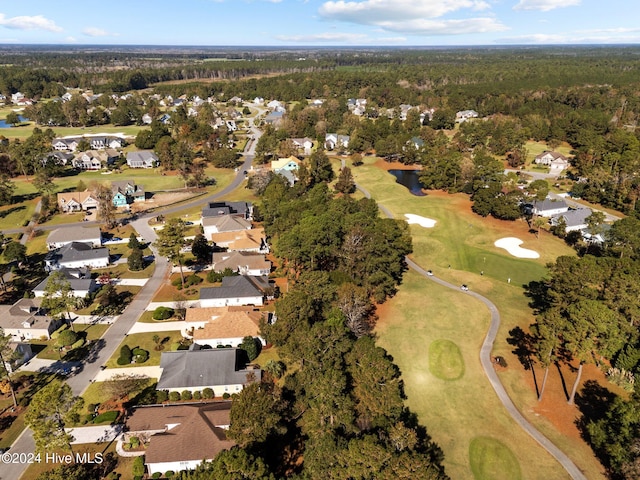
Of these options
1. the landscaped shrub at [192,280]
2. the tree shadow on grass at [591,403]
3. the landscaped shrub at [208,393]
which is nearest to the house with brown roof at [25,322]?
the landscaped shrub at [192,280]

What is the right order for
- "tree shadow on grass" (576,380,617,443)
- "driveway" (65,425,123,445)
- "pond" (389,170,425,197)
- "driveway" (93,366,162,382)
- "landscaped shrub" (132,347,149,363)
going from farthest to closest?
1. "pond" (389,170,425,197)
2. "landscaped shrub" (132,347,149,363)
3. "driveway" (93,366,162,382)
4. "tree shadow on grass" (576,380,617,443)
5. "driveway" (65,425,123,445)

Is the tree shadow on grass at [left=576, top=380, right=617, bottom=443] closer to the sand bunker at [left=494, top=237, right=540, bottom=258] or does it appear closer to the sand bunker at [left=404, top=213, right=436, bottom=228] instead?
the sand bunker at [left=494, top=237, right=540, bottom=258]

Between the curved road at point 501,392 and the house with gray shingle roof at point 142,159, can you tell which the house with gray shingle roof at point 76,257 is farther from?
the house with gray shingle roof at point 142,159

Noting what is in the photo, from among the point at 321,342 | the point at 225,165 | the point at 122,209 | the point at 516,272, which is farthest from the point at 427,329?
the point at 225,165

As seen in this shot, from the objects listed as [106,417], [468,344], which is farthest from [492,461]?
[106,417]

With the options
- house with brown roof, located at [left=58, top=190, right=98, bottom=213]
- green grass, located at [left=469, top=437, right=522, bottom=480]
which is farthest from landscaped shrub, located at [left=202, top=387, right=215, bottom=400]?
house with brown roof, located at [left=58, top=190, right=98, bottom=213]

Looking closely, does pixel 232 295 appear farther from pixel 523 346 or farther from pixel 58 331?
pixel 523 346
